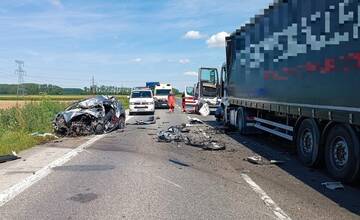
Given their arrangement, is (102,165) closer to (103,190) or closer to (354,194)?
(103,190)

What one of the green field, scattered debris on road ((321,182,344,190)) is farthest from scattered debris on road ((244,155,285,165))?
the green field

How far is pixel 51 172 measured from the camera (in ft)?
32.3

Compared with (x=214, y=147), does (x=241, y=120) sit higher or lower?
higher

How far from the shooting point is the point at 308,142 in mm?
10680

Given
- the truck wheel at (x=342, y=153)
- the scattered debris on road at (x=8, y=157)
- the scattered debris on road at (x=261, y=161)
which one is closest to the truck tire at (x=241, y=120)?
the scattered debris on road at (x=261, y=161)

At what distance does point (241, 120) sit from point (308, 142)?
776 cm

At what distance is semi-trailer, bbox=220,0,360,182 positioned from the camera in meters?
8.19

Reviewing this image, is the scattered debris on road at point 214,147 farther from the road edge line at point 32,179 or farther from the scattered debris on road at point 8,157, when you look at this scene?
the scattered debris on road at point 8,157

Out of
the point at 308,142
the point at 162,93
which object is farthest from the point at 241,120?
the point at 162,93

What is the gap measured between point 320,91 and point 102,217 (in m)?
5.24

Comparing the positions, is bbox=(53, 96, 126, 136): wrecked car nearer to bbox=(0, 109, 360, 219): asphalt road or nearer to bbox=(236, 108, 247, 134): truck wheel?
bbox=(236, 108, 247, 134): truck wheel

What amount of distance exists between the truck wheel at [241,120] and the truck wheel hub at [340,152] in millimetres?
8731

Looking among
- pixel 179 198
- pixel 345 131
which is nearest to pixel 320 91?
pixel 345 131

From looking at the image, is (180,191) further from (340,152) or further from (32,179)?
(340,152)
